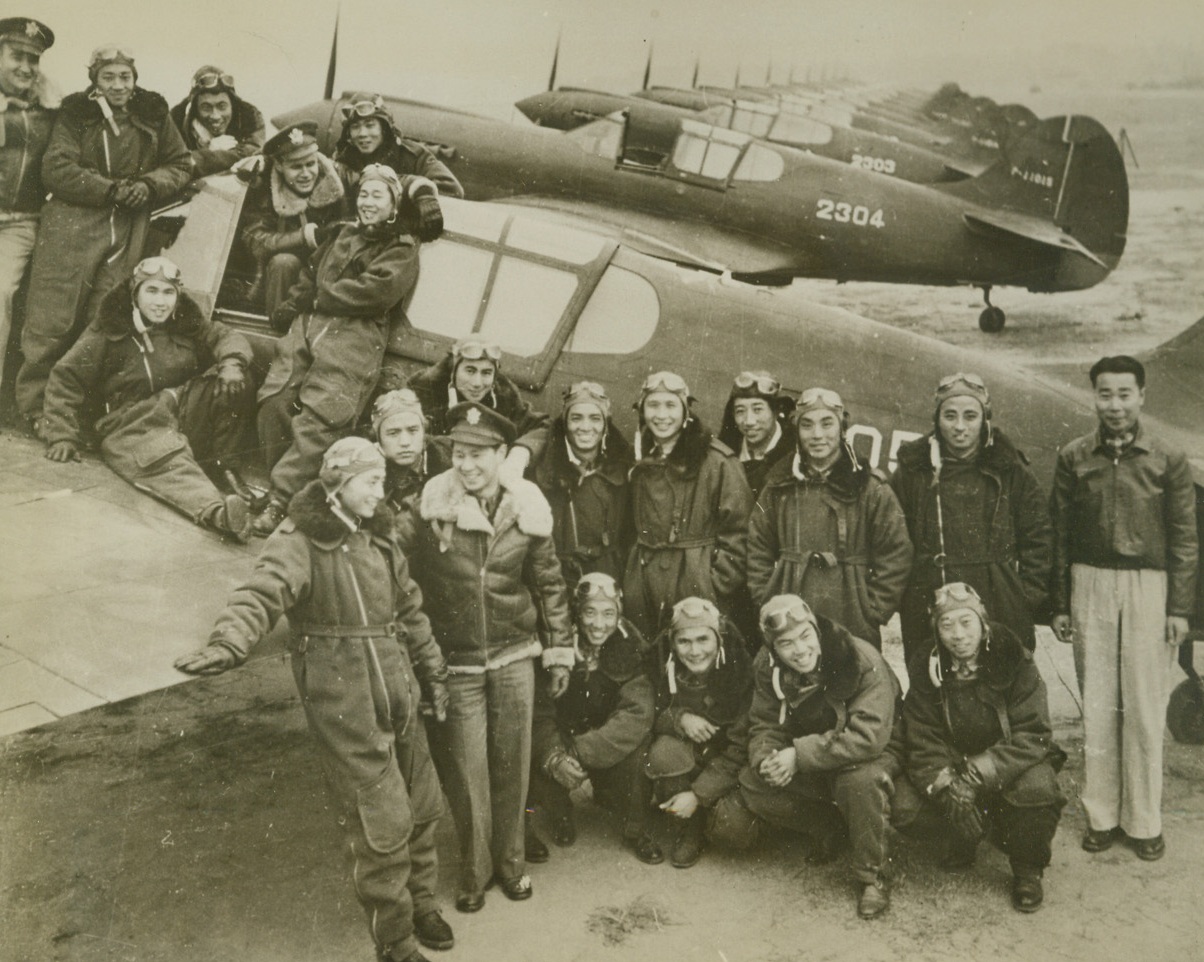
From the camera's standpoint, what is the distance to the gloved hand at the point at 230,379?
4.65 meters

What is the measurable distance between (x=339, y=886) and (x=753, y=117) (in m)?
8.48

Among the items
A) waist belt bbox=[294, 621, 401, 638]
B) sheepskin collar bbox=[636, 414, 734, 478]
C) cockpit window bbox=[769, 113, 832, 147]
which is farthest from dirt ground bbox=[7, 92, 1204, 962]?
cockpit window bbox=[769, 113, 832, 147]

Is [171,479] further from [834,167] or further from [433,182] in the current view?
[834,167]

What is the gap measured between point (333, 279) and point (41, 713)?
206 cm

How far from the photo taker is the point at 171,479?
4594 mm

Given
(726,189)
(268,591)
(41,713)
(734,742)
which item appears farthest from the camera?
(726,189)

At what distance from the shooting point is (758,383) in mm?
4480

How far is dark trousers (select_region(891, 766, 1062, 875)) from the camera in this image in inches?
160

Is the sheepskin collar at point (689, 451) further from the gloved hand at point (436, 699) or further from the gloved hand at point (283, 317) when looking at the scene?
the gloved hand at point (283, 317)

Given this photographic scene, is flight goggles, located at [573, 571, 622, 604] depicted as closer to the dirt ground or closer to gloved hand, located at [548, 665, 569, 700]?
gloved hand, located at [548, 665, 569, 700]

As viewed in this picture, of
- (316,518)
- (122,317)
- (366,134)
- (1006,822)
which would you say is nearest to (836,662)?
(1006,822)

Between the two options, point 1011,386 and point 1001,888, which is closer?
point 1001,888

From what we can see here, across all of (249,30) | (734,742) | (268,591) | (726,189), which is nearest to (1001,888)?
(734,742)

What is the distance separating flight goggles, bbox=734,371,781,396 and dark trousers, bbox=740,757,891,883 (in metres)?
1.55
